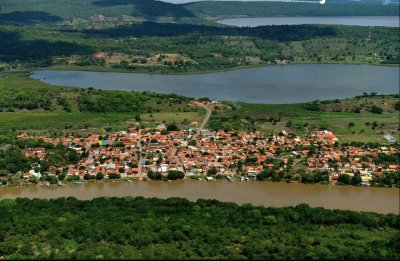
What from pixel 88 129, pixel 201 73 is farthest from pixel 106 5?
pixel 88 129

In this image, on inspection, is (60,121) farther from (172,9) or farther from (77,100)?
(172,9)

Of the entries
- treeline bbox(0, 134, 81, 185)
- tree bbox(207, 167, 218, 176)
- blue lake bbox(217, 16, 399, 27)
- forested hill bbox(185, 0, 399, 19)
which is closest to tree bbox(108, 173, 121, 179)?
treeline bbox(0, 134, 81, 185)

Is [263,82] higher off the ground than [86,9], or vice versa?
[86,9]

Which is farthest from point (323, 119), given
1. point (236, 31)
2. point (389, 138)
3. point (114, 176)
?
point (236, 31)

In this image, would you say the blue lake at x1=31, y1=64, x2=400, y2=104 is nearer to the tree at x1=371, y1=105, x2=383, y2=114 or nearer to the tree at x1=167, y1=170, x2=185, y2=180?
the tree at x1=371, y1=105, x2=383, y2=114

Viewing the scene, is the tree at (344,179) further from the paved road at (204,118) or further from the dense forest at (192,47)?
the dense forest at (192,47)

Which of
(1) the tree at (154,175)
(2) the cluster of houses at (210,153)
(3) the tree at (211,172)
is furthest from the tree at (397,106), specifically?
(1) the tree at (154,175)

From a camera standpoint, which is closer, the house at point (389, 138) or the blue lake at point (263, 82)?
the house at point (389, 138)
